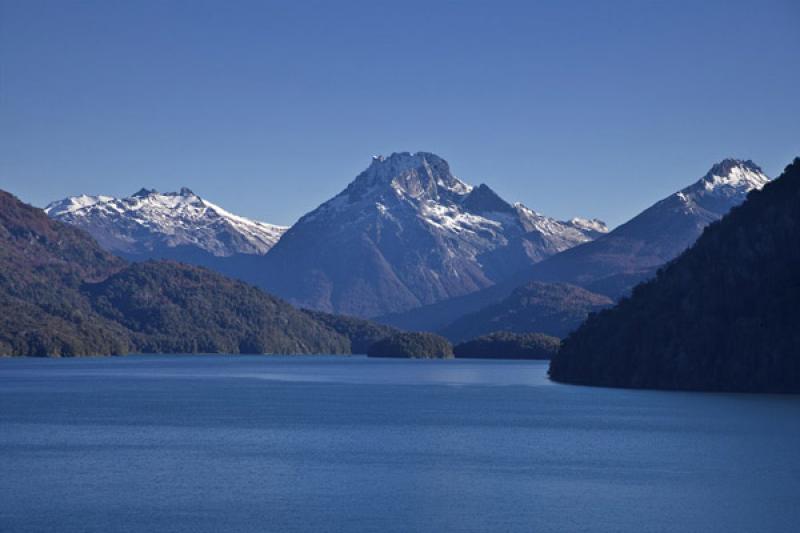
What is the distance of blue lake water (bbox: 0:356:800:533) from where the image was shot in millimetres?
82438

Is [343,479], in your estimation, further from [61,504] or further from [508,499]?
[61,504]

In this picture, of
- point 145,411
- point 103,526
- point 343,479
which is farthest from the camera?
point 145,411

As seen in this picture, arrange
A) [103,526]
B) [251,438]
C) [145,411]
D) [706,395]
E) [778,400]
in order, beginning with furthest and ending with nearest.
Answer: [706,395] → [778,400] → [145,411] → [251,438] → [103,526]

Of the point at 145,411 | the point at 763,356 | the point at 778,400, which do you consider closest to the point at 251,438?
the point at 145,411

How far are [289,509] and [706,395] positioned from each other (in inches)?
4879

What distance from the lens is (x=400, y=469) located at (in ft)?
348

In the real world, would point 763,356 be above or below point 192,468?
above

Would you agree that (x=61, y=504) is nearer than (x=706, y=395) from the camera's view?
Yes

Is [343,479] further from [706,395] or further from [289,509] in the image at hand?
[706,395]

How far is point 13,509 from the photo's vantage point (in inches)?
3287

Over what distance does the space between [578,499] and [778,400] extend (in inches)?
3915

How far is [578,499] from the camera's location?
9075cm

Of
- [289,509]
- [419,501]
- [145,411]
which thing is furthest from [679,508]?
[145,411]

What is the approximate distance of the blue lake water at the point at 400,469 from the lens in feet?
A: 270
